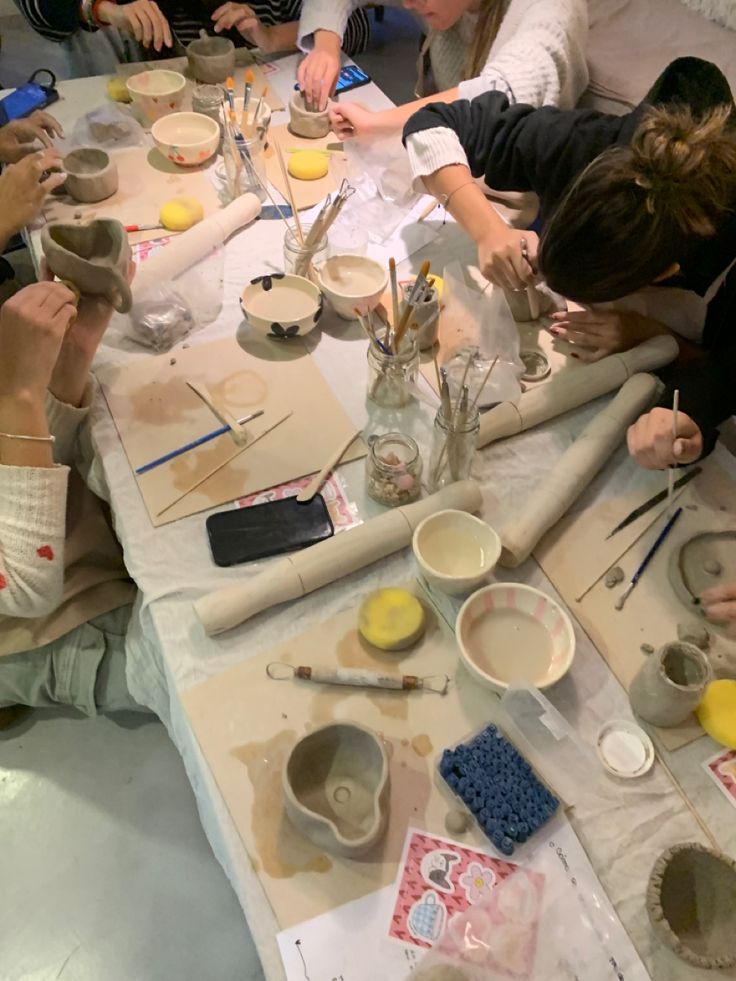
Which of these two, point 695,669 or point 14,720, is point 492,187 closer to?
point 695,669

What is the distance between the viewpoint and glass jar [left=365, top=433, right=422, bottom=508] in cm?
94

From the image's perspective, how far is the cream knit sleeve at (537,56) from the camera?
1364mm

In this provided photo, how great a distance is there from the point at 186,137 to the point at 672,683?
4.61 ft

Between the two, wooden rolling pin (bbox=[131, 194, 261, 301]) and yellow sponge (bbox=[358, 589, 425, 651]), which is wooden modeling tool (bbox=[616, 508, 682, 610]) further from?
wooden rolling pin (bbox=[131, 194, 261, 301])

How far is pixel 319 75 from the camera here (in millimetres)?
1590

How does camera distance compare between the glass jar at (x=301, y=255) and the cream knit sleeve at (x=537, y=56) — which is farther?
the cream knit sleeve at (x=537, y=56)

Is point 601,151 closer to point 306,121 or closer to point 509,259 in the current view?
point 509,259

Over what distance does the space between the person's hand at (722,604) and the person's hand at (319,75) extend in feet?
4.28

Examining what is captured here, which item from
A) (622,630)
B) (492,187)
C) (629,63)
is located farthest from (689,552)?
(629,63)

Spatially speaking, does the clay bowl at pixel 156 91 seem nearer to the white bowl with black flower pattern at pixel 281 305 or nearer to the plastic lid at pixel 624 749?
the white bowl with black flower pattern at pixel 281 305

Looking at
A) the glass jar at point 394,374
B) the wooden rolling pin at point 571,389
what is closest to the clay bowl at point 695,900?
the wooden rolling pin at point 571,389

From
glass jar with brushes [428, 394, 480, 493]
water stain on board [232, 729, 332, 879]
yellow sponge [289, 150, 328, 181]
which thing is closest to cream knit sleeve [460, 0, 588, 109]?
yellow sponge [289, 150, 328, 181]

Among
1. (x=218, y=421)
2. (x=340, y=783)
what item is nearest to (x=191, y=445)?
(x=218, y=421)

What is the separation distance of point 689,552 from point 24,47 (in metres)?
3.64
